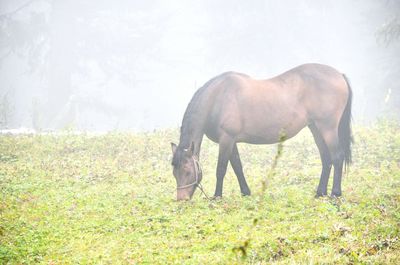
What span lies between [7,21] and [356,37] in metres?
52.1

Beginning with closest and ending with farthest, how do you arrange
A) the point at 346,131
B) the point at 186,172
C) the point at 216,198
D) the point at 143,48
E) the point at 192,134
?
the point at 186,172, the point at 192,134, the point at 216,198, the point at 346,131, the point at 143,48

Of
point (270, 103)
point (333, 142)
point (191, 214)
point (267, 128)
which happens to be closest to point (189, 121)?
point (267, 128)

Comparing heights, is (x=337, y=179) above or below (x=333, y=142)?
below

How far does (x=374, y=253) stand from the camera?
18.4 ft

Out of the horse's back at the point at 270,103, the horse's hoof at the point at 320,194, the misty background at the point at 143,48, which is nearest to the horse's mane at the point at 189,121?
the horse's back at the point at 270,103

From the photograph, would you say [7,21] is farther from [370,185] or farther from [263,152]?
[370,185]

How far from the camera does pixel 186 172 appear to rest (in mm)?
9305

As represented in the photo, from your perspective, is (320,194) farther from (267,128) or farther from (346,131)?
(267,128)

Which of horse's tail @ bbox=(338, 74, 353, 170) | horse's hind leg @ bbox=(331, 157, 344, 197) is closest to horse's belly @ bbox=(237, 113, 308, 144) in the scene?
horse's tail @ bbox=(338, 74, 353, 170)

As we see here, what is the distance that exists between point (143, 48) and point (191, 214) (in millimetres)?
57327

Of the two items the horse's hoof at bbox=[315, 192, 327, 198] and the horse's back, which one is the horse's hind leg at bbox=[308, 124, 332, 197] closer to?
the horse's hoof at bbox=[315, 192, 327, 198]

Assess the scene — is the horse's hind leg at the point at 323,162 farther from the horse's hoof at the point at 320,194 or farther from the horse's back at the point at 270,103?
the horse's back at the point at 270,103

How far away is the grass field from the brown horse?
→ 3.28 ft

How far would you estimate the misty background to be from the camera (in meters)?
60.8
